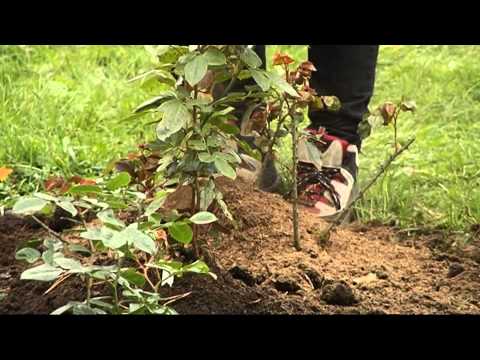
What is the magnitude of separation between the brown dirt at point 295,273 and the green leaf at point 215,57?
18.8 inches

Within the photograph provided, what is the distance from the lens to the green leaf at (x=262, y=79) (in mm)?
2074

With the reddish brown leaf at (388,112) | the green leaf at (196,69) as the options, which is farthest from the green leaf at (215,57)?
the reddish brown leaf at (388,112)

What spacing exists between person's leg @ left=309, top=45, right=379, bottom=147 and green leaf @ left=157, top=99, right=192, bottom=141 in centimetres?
119

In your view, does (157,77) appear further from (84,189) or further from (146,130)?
(146,130)

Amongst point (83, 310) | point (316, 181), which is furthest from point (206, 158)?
point (316, 181)

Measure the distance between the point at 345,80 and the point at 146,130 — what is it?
130cm

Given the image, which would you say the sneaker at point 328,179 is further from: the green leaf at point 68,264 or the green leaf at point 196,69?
the green leaf at point 68,264

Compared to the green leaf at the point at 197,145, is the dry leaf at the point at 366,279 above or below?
below

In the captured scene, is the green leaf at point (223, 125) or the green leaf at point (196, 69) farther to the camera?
the green leaf at point (223, 125)

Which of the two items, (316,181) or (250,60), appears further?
(316,181)

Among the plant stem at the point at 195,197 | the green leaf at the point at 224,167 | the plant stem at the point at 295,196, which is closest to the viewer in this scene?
the green leaf at the point at 224,167

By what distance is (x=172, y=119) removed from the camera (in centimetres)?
204

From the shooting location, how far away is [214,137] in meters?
2.16
